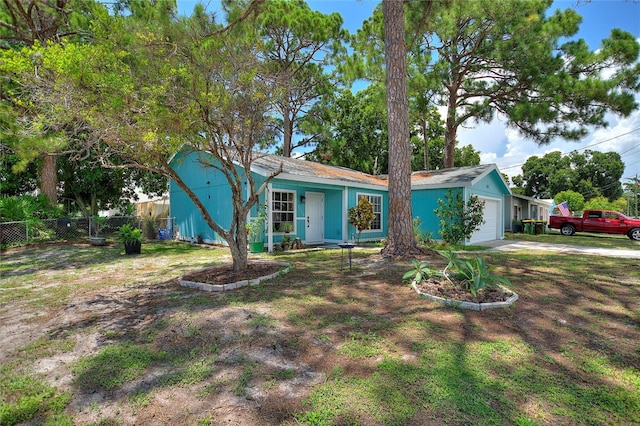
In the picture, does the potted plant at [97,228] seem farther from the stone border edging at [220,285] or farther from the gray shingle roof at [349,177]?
the stone border edging at [220,285]

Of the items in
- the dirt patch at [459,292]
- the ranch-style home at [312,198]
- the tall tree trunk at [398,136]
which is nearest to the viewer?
the dirt patch at [459,292]

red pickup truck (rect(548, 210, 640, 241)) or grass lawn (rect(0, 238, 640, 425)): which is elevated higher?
red pickup truck (rect(548, 210, 640, 241))

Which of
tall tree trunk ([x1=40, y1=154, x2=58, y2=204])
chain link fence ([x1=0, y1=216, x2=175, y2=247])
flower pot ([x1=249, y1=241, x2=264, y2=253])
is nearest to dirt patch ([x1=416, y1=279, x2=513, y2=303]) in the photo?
flower pot ([x1=249, y1=241, x2=264, y2=253])

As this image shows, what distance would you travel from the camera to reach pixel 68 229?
39.5 ft

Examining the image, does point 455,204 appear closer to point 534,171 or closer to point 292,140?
point 292,140

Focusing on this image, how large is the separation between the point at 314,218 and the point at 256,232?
10.1ft

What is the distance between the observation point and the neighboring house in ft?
66.0

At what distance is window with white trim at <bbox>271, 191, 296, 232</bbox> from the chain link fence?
5679 millimetres

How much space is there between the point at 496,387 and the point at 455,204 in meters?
9.89

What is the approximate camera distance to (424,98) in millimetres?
15938

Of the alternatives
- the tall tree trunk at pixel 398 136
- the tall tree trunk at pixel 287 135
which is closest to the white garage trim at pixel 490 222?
the tall tree trunk at pixel 398 136

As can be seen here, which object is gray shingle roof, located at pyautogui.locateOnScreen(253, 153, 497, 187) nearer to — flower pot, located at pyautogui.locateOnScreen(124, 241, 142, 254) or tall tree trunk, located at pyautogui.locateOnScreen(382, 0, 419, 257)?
tall tree trunk, located at pyautogui.locateOnScreen(382, 0, 419, 257)

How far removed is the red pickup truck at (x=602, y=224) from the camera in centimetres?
1515

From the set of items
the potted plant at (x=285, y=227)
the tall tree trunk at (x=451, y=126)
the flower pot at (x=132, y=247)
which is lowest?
the flower pot at (x=132, y=247)
